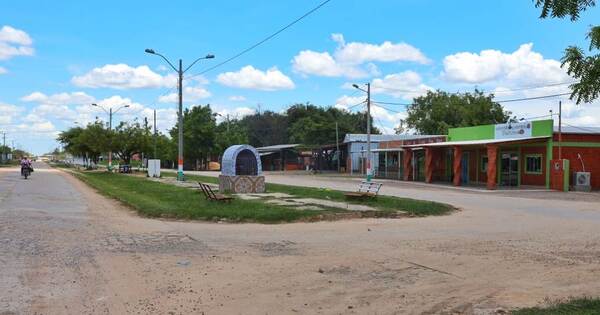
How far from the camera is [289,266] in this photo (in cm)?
950

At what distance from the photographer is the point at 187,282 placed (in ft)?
26.7

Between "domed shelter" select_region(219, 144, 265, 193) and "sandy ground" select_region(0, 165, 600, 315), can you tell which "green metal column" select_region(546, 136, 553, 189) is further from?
"sandy ground" select_region(0, 165, 600, 315)

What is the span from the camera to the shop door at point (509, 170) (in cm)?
4047

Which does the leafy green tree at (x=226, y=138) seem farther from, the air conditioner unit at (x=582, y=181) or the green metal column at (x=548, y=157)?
the air conditioner unit at (x=582, y=181)

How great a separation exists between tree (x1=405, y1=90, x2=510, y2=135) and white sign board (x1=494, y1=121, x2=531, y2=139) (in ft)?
98.1

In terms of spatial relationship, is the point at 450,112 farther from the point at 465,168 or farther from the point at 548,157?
the point at 548,157

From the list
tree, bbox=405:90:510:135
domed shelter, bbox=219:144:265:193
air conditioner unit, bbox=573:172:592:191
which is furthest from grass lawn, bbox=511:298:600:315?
tree, bbox=405:90:510:135

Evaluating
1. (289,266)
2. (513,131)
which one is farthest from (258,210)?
(513,131)

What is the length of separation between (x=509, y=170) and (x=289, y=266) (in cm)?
3466

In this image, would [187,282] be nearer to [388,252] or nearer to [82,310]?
[82,310]

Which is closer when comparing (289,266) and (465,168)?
(289,266)

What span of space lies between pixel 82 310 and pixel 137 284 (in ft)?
4.54

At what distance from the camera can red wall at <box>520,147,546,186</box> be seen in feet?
125

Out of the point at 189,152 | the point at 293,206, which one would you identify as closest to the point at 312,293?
the point at 293,206
